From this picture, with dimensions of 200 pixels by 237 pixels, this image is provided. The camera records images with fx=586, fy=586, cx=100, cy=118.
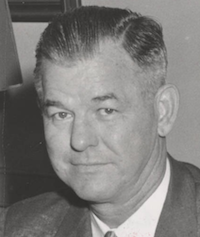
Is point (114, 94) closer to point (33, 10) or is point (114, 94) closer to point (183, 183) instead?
point (183, 183)

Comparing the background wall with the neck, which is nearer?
the neck

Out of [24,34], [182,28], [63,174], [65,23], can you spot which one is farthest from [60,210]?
[24,34]

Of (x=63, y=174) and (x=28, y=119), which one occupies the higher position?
(x=63, y=174)

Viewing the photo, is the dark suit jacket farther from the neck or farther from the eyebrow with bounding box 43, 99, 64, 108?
the eyebrow with bounding box 43, 99, 64, 108

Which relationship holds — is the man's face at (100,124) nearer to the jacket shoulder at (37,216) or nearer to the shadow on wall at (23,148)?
the jacket shoulder at (37,216)

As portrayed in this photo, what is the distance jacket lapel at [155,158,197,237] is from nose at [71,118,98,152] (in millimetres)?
291

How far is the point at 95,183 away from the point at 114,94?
26cm

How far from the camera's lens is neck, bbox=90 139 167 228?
1.72 metres

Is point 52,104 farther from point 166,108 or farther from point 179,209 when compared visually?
point 179,209

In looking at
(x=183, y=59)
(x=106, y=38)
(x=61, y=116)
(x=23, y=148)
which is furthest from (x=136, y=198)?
(x=23, y=148)

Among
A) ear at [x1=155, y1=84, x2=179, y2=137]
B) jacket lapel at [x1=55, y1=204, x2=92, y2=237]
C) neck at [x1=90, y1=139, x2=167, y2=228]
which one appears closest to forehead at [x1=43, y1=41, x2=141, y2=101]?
ear at [x1=155, y1=84, x2=179, y2=137]

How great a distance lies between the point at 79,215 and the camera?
6.07 feet

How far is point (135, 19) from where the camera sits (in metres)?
1.70

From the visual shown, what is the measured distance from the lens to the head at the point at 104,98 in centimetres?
160
